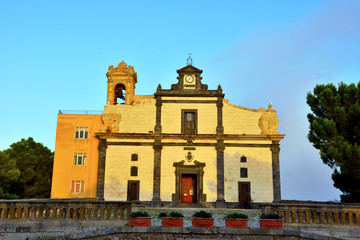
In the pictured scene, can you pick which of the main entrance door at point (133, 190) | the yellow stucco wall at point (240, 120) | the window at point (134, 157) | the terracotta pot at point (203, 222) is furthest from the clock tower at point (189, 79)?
the terracotta pot at point (203, 222)

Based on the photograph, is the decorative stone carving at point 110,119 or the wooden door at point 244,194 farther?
the decorative stone carving at point 110,119

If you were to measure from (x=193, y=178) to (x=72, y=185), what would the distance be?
9918mm

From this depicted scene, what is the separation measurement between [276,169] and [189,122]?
8.07 m

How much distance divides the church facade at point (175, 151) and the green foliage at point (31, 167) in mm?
10365

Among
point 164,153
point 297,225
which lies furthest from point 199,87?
point 297,225

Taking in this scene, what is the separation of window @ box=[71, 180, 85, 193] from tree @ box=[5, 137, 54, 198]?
9.78 meters

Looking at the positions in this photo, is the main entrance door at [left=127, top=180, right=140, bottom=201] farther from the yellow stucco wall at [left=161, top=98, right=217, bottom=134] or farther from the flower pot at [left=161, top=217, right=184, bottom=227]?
the flower pot at [left=161, top=217, right=184, bottom=227]

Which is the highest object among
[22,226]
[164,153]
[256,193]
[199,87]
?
[199,87]

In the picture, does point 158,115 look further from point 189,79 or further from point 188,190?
point 188,190

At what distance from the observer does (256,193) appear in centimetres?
2691

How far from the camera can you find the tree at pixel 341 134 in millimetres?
22656

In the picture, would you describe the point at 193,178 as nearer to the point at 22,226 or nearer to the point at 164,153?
the point at 164,153

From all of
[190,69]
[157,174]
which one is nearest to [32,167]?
[157,174]

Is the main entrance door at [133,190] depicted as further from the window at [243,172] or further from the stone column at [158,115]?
the window at [243,172]
